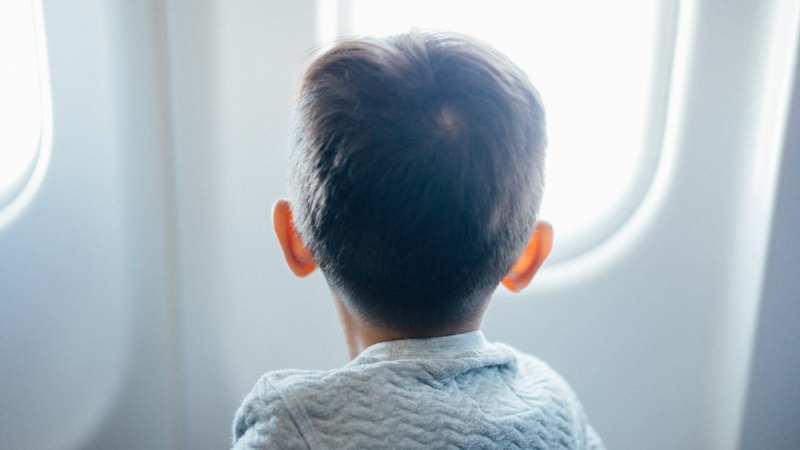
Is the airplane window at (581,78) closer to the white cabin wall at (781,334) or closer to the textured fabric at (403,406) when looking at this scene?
the white cabin wall at (781,334)

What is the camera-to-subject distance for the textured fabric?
0.53 m

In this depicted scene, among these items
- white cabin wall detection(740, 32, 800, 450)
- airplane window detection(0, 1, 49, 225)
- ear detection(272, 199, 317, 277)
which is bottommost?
white cabin wall detection(740, 32, 800, 450)

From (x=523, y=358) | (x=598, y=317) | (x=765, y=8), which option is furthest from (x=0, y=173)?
(x=765, y=8)

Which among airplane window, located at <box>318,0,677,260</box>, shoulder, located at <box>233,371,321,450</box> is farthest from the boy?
airplane window, located at <box>318,0,677,260</box>

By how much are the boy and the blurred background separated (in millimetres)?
346

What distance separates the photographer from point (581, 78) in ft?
3.11

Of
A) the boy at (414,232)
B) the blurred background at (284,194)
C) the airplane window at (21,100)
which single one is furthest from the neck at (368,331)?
the airplane window at (21,100)

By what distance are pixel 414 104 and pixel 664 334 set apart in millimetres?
584

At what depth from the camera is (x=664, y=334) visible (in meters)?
0.94

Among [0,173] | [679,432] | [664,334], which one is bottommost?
[679,432]

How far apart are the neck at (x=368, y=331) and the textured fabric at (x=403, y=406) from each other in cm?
2

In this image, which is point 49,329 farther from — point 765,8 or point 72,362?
point 765,8

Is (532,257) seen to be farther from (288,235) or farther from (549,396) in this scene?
(288,235)

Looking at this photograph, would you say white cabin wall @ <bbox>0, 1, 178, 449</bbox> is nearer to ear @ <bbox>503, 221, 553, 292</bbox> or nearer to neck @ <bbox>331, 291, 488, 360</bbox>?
neck @ <bbox>331, 291, 488, 360</bbox>
